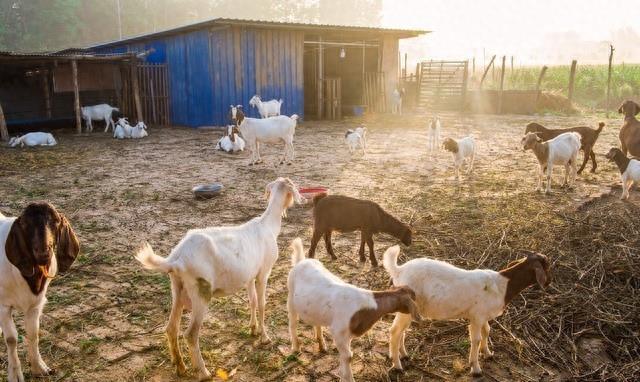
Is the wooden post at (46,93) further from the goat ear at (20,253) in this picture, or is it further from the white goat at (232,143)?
the goat ear at (20,253)

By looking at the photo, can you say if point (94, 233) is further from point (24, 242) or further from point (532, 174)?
point (532, 174)

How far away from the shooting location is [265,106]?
2006 centimetres

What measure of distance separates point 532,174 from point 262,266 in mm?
8815

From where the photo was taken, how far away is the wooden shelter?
20531mm

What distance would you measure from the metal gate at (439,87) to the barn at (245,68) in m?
4.97

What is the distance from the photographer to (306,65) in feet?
89.1

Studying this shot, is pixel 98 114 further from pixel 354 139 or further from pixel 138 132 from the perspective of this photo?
pixel 354 139

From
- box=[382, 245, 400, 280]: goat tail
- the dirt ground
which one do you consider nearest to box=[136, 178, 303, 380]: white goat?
the dirt ground

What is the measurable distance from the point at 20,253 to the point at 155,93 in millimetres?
20564


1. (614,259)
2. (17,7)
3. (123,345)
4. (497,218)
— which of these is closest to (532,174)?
(497,218)

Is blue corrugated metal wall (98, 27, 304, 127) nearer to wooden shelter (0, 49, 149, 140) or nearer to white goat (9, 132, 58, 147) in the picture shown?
wooden shelter (0, 49, 149, 140)

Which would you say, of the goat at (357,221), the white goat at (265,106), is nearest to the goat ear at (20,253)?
the goat at (357,221)

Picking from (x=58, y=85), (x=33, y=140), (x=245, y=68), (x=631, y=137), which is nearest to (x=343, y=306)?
(x=631, y=137)

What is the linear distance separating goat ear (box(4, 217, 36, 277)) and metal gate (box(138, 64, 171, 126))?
20150mm
